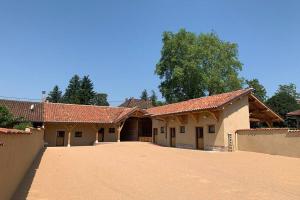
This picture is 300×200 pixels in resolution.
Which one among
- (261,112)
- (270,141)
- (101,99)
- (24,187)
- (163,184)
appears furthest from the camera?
(101,99)

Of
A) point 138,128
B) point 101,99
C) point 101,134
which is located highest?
point 101,99

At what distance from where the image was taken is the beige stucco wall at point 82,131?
29.9 m

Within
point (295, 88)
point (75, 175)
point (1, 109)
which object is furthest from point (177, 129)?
point (295, 88)

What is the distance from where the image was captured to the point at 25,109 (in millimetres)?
30859

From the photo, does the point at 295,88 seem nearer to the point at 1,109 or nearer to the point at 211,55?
the point at 211,55

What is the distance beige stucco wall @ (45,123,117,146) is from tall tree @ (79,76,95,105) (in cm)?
2617

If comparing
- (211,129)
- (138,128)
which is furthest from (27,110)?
(211,129)

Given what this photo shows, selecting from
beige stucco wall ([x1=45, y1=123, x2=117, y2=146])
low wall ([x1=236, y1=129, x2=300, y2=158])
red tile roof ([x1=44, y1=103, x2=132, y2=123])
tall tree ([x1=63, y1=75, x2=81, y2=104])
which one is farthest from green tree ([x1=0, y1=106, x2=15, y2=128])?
tall tree ([x1=63, y1=75, x2=81, y2=104])

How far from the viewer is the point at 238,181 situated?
30.0 feet

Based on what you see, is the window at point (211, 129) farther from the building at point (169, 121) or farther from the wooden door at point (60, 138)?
the wooden door at point (60, 138)

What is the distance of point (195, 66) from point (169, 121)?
16518 mm

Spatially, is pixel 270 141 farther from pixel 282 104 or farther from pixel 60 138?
pixel 282 104

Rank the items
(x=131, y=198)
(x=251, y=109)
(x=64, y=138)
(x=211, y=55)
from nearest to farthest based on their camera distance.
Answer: (x=131, y=198) < (x=251, y=109) < (x=64, y=138) < (x=211, y=55)

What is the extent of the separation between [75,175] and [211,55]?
36.9 m
